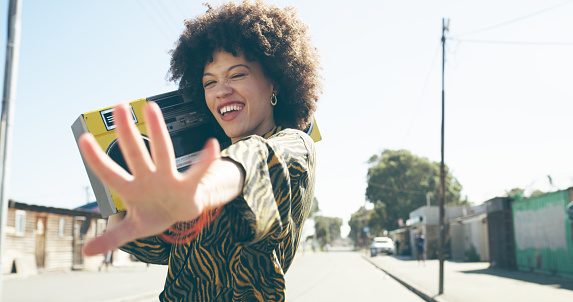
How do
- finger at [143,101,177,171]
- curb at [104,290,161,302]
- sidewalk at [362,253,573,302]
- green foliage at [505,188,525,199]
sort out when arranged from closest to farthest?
1. finger at [143,101,177,171]
2. sidewalk at [362,253,573,302]
3. curb at [104,290,161,302]
4. green foliage at [505,188,525,199]

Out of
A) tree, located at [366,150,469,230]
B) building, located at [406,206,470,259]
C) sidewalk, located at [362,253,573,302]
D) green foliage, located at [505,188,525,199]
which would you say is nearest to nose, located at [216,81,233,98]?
sidewalk, located at [362,253,573,302]

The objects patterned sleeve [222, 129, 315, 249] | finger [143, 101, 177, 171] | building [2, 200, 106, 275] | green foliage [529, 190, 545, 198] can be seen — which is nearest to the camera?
finger [143, 101, 177, 171]

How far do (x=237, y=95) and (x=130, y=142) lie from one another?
2.93 feet

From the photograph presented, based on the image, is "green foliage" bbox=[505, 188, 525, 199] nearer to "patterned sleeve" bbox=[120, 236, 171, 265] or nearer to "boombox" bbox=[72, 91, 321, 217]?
"boombox" bbox=[72, 91, 321, 217]

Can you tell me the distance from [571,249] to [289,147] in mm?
18479

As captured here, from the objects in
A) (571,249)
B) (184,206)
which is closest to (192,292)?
(184,206)

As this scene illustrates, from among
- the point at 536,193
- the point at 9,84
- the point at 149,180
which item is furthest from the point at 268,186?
the point at 536,193

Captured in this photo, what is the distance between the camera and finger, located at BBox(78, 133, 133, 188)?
75 cm

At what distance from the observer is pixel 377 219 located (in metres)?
66.1

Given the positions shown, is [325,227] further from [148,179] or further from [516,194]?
[148,179]

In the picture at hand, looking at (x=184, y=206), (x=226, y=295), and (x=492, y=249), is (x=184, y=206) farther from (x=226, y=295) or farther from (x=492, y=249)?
(x=492, y=249)

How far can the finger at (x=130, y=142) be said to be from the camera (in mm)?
752

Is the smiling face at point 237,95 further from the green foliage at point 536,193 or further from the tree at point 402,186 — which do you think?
the tree at point 402,186

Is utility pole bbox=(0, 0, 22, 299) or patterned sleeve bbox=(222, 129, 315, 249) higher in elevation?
utility pole bbox=(0, 0, 22, 299)
